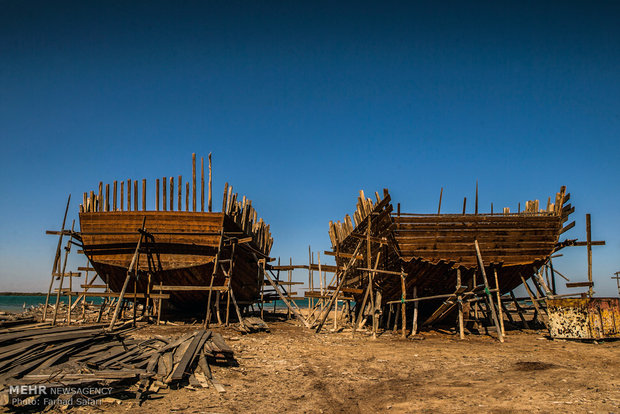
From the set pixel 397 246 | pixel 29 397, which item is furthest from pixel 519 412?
pixel 397 246

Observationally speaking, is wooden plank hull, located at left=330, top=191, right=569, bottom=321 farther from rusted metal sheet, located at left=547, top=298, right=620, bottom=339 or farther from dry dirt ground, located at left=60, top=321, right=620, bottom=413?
dry dirt ground, located at left=60, top=321, right=620, bottom=413

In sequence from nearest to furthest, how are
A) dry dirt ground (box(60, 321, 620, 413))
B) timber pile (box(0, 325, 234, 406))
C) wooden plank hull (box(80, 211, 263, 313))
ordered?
dry dirt ground (box(60, 321, 620, 413)), timber pile (box(0, 325, 234, 406)), wooden plank hull (box(80, 211, 263, 313))

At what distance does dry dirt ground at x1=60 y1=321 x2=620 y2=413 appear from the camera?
6059mm

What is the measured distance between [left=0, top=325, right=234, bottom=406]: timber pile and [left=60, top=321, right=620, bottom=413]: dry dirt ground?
0.36 meters

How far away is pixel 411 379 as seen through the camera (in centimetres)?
768

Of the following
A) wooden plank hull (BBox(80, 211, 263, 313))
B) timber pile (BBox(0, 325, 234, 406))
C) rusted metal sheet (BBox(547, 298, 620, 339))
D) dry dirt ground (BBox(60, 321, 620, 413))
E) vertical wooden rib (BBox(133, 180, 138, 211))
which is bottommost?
dry dirt ground (BBox(60, 321, 620, 413))

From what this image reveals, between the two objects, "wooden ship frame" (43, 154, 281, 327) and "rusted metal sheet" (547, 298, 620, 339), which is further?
"wooden ship frame" (43, 154, 281, 327)

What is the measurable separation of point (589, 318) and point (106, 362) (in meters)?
12.7

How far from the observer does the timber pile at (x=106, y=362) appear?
6.34 metres

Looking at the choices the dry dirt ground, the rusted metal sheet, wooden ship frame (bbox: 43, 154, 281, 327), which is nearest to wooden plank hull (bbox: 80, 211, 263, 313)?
wooden ship frame (bbox: 43, 154, 281, 327)

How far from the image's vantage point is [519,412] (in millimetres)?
5578

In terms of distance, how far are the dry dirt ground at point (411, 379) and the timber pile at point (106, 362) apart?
36cm

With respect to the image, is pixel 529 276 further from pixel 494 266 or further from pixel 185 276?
pixel 185 276

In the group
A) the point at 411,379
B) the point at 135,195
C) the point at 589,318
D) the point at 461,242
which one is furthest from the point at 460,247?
the point at 135,195
